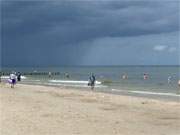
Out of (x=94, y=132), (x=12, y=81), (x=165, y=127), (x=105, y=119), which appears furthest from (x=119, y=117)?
(x=12, y=81)

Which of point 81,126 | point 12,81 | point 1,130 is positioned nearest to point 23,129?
point 1,130

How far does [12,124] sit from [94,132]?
2.50m

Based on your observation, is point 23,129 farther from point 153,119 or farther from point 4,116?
point 153,119

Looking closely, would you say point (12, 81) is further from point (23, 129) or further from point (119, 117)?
point (23, 129)

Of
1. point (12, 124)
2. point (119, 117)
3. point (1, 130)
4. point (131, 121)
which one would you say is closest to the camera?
point (1, 130)

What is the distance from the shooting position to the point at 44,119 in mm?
14891

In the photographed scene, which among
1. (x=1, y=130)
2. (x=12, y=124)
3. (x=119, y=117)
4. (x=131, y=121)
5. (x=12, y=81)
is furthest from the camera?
(x=12, y=81)

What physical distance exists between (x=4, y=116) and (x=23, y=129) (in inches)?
103

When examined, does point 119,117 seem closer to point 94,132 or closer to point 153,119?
point 153,119

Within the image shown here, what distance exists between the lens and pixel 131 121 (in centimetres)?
1564

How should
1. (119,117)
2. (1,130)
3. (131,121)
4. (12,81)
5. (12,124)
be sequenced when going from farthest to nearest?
(12,81) < (119,117) < (131,121) < (12,124) < (1,130)

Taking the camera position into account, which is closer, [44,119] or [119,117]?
[44,119]

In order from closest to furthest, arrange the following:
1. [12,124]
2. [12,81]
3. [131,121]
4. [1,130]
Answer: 1. [1,130]
2. [12,124]
3. [131,121]
4. [12,81]

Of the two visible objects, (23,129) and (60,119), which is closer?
(23,129)
